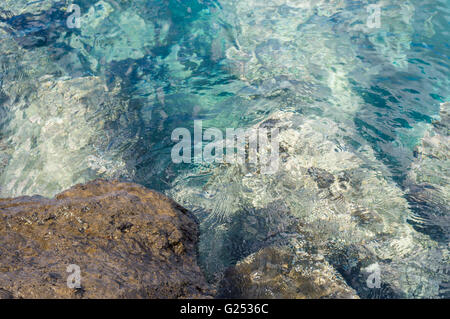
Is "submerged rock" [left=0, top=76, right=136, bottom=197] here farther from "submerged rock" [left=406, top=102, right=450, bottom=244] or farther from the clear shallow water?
"submerged rock" [left=406, top=102, right=450, bottom=244]

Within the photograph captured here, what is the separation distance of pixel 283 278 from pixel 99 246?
4.59ft

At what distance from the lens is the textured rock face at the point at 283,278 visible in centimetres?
227

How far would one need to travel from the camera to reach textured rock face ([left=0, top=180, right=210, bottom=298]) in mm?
1799

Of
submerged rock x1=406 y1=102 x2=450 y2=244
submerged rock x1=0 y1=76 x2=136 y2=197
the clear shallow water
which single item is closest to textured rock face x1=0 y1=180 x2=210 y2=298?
the clear shallow water

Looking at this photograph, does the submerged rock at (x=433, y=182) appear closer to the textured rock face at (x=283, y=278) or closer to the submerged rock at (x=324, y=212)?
the submerged rock at (x=324, y=212)

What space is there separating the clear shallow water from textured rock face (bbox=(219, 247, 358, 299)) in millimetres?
214

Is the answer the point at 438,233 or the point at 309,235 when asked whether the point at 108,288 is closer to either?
the point at 309,235

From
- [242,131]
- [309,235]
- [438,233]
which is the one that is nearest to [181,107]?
[242,131]

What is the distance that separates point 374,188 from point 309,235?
123 centimetres

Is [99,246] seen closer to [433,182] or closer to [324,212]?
[324,212]

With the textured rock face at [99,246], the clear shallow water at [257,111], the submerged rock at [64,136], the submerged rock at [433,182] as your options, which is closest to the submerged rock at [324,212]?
the clear shallow water at [257,111]

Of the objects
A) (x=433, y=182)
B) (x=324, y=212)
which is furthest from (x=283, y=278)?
(x=433, y=182)

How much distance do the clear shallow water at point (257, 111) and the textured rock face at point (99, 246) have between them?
0.56 m

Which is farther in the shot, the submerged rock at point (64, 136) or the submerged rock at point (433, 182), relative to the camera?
the submerged rock at point (64, 136)
